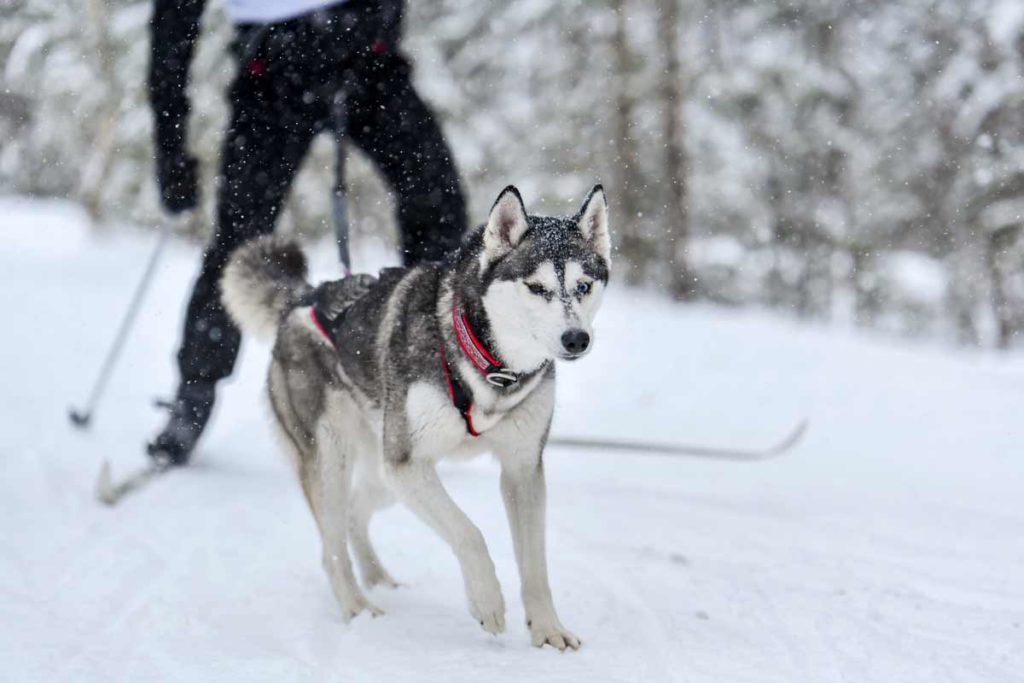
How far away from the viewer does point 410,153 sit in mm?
3824

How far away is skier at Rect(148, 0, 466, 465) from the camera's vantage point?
3756 mm

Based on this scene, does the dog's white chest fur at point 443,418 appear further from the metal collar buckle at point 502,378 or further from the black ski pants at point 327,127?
the black ski pants at point 327,127

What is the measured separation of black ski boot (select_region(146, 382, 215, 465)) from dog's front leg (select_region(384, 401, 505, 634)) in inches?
71.0

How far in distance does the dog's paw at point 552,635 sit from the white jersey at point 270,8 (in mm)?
2536

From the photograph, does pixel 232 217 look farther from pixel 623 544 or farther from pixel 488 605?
pixel 488 605

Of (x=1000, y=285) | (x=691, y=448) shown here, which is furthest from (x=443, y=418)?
(x=1000, y=285)

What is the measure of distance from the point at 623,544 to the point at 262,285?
5.62 ft

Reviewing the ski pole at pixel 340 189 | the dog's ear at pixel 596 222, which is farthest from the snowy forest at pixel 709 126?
the dog's ear at pixel 596 222

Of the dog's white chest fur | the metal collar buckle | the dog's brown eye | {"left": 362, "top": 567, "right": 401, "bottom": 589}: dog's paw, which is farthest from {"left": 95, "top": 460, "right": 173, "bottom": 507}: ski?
the dog's brown eye

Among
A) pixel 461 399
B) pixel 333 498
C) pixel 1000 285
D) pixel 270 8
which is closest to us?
pixel 461 399

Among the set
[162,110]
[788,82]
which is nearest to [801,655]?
[162,110]

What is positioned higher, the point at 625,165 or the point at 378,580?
the point at 625,165

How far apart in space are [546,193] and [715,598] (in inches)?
449

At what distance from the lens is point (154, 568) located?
10.6 feet
